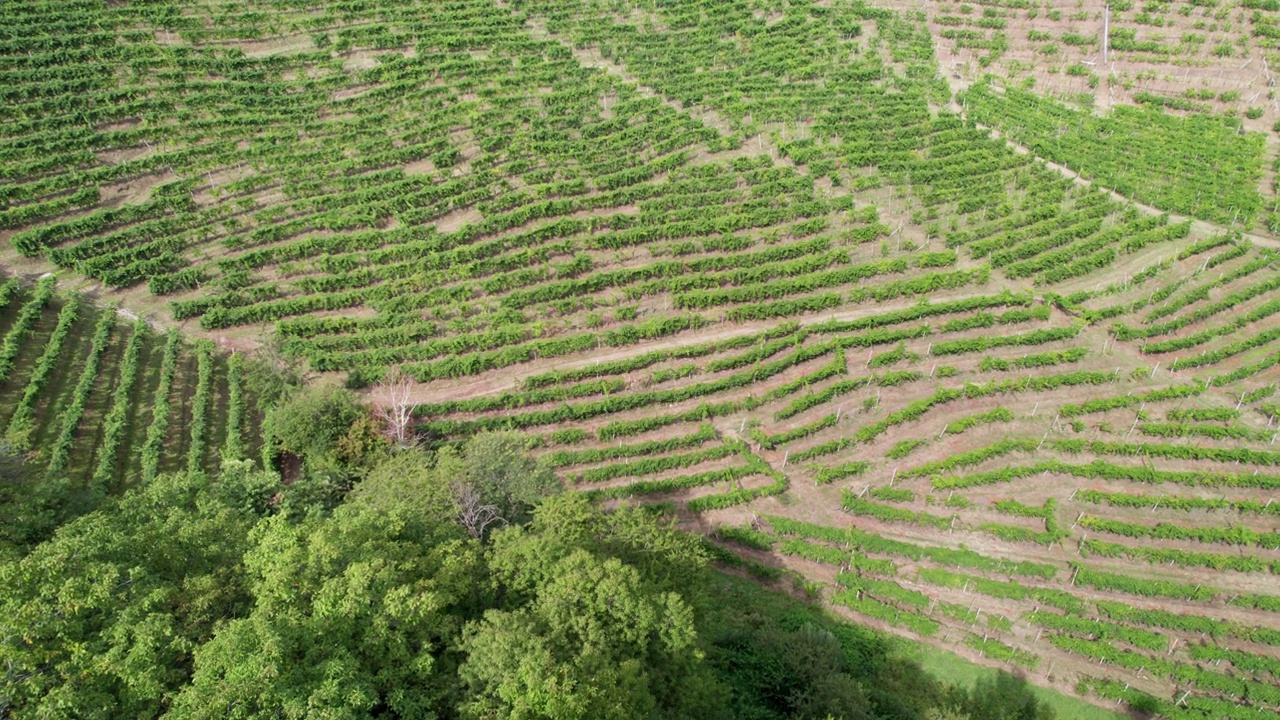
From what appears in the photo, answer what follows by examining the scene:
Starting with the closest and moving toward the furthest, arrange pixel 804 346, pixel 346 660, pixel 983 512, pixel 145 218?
pixel 346 660 → pixel 983 512 → pixel 804 346 → pixel 145 218

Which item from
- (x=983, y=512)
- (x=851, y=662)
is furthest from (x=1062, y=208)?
(x=851, y=662)

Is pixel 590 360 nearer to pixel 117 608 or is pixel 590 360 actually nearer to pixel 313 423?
pixel 313 423

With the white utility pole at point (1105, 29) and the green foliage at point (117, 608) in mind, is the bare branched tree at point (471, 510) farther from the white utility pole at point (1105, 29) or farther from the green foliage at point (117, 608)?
the white utility pole at point (1105, 29)

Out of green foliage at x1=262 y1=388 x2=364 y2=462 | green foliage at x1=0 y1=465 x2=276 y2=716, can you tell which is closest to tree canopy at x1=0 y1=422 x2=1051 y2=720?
green foliage at x1=0 y1=465 x2=276 y2=716

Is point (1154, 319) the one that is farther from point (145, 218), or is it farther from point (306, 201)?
point (145, 218)

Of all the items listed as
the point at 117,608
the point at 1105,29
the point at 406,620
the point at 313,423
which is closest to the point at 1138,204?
the point at 1105,29

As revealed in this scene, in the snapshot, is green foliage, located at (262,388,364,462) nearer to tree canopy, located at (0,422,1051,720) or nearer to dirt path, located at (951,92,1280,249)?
tree canopy, located at (0,422,1051,720)
